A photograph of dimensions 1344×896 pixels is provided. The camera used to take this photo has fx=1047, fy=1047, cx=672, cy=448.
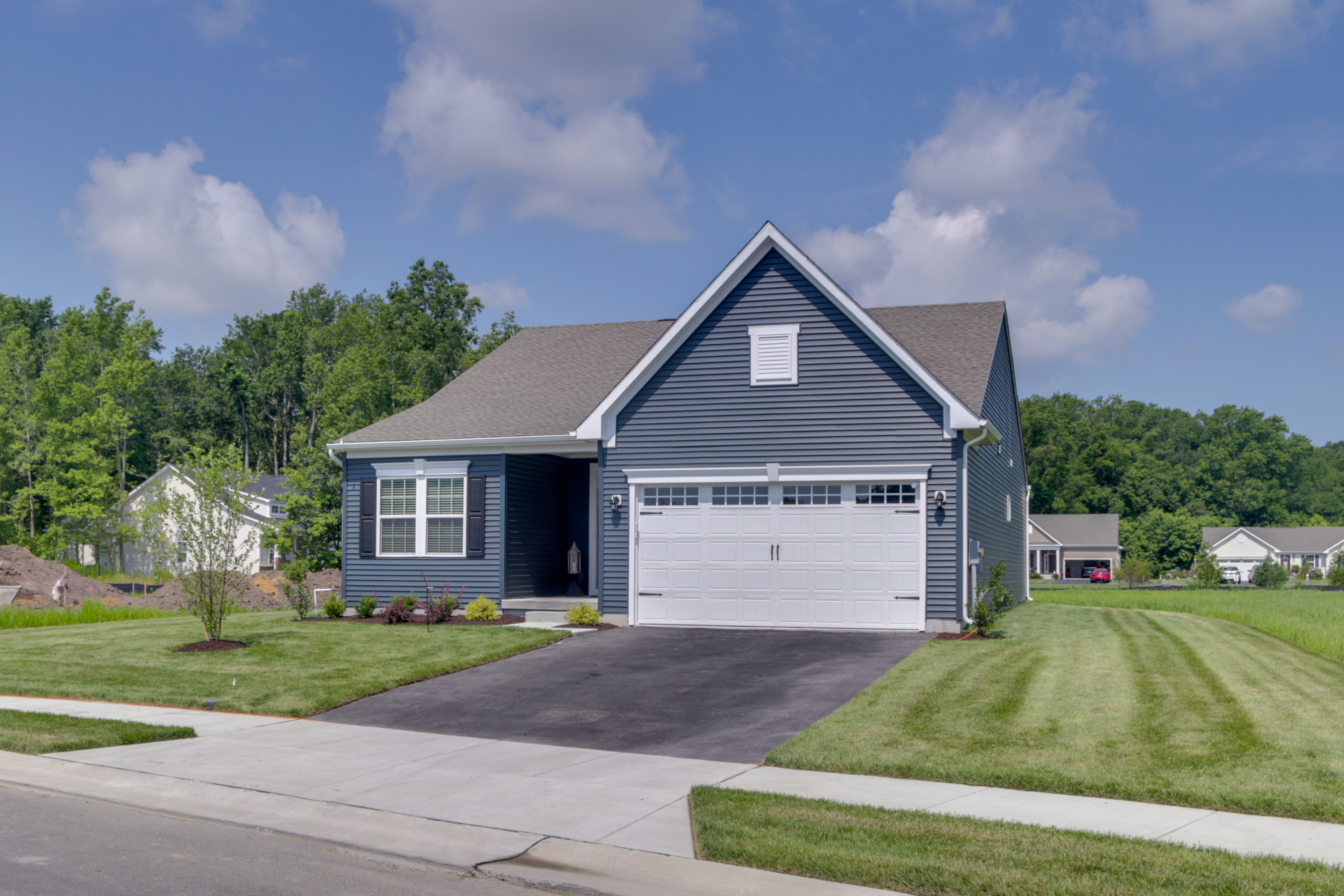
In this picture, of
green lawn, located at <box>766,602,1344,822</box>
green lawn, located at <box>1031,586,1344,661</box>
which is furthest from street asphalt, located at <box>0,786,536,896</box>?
green lawn, located at <box>1031,586,1344,661</box>

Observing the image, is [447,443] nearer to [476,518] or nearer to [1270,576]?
[476,518]

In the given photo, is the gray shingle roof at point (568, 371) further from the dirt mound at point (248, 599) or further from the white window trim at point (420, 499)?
the dirt mound at point (248, 599)

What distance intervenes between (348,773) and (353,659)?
6714 millimetres

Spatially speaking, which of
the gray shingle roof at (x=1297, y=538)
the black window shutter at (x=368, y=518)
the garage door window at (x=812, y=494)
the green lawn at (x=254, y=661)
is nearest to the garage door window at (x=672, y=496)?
the garage door window at (x=812, y=494)

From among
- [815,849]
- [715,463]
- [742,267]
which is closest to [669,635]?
[715,463]

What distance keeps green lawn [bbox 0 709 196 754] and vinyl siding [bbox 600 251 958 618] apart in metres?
9.48

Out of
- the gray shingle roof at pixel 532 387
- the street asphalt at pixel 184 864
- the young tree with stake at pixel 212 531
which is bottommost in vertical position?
the street asphalt at pixel 184 864

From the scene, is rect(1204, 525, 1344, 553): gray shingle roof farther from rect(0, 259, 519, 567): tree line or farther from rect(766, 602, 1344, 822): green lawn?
rect(766, 602, 1344, 822): green lawn

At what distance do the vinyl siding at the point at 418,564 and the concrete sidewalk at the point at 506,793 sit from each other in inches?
395

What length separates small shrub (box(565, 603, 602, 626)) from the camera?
61.5 feet

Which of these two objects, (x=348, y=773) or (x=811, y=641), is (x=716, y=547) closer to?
(x=811, y=641)

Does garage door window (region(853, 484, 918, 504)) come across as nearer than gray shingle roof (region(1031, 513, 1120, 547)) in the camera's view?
Yes

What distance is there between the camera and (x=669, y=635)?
1773cm

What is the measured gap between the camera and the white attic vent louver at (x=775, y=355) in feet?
60.6
